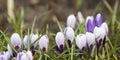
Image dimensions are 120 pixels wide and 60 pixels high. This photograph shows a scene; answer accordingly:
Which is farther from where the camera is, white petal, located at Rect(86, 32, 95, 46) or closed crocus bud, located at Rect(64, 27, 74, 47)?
closed crocus bud, located at Rect(64, 27, 74, 47)

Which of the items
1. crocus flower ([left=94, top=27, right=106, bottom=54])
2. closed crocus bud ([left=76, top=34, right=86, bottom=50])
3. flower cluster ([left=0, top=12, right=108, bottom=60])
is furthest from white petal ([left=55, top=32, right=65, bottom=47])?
crocus flower ([left=94, top=27, right=106, bottom=54])

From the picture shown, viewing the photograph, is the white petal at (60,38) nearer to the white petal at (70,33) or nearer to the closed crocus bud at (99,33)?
the white petal at (70,33)

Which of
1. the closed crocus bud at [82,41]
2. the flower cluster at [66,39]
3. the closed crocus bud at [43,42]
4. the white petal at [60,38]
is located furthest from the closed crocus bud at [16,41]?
the closed crocus bud at [82,41]

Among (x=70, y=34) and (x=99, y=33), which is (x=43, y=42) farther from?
(x=99, y=33)

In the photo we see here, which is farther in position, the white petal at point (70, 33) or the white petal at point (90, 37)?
the white petal at point (70, 33)

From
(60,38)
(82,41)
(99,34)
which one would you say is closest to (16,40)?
(60,38)

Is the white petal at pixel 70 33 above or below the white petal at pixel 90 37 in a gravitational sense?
above

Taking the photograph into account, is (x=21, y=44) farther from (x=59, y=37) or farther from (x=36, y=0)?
(x=36, y=0)

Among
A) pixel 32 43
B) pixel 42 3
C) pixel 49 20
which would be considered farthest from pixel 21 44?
pixel 42 3

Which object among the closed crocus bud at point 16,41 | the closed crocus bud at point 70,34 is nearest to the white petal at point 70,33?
the closed crocus bud at point 70,34

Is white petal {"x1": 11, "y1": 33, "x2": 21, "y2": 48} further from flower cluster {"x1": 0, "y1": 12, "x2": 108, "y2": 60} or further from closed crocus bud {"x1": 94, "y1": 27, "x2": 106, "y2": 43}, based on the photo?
closed crocus bud {"x1": 94, "y1": 27, "x2": 106, "y2": 43}

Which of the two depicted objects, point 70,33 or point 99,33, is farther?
point 70,33

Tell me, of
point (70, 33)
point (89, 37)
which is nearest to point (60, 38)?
point (70, 33)
